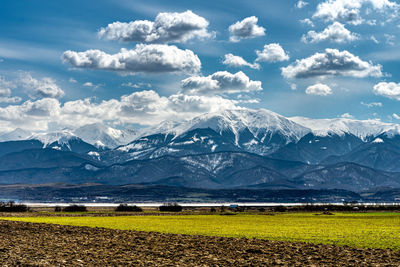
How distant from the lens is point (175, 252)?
166 feet

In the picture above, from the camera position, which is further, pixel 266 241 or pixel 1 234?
pixel 1 234

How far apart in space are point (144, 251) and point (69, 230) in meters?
29.0

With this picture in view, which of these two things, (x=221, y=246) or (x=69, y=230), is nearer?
(x=221, y=246)

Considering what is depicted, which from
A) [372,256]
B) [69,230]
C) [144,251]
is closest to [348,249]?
[372,256]

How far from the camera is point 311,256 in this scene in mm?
46406

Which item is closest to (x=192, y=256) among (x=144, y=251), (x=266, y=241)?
(x=144, y=251)

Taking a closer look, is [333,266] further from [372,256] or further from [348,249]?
[348,249]

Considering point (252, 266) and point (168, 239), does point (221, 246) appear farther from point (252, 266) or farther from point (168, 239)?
point (252, 266)

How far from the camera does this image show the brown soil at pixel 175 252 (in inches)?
1693

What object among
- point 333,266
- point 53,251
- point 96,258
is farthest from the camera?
point 53,251

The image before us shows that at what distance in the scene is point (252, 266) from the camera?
41.5m

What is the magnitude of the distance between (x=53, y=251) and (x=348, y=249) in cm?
2736

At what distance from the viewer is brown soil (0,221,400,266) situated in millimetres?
43000

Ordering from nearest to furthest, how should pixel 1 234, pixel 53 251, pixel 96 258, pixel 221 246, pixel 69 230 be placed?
pixel 96 258 → pixel 53 251 → pixel 221 246 → pixel 1 234 → pixel 69 230
